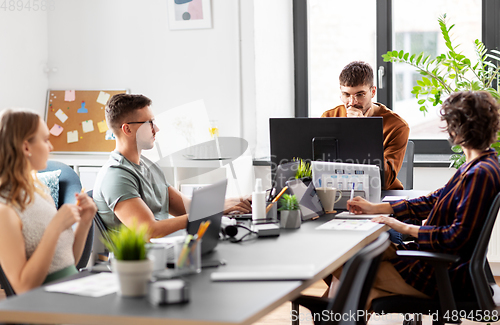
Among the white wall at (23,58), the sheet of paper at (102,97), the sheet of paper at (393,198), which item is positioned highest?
the white wall at (23,58)

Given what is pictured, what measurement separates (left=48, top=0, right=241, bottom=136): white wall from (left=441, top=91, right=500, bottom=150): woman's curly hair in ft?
7.00

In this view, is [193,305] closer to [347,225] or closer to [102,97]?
[347,225]

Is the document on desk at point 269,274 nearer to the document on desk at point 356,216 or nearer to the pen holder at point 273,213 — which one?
the pen holder at point 273,213

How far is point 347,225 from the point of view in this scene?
1997 millimetres

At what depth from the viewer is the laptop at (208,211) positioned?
4.93ft

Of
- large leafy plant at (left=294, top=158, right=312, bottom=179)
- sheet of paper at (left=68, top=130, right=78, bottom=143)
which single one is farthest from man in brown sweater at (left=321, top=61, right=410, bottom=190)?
sheet of paper at (left=68, top=130, right=78, bottom=143)

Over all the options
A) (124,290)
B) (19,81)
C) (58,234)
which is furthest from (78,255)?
(19,81)

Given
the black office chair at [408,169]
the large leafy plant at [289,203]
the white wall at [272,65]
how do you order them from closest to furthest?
1. the large leafy plant at [289,203]
2. the black office chair at [408,169]
3. the white wall at [272,65]

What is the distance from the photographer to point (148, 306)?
1.16 m

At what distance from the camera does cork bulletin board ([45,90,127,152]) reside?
4.15 metres

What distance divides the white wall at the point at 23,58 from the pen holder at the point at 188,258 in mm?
3034

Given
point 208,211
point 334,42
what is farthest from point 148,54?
point 208,211

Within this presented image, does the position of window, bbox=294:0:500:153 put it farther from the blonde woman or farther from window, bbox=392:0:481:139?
the blonde woman

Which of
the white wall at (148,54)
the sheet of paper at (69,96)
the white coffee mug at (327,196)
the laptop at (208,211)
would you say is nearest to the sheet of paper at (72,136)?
the sheet of paper at (69,96)
